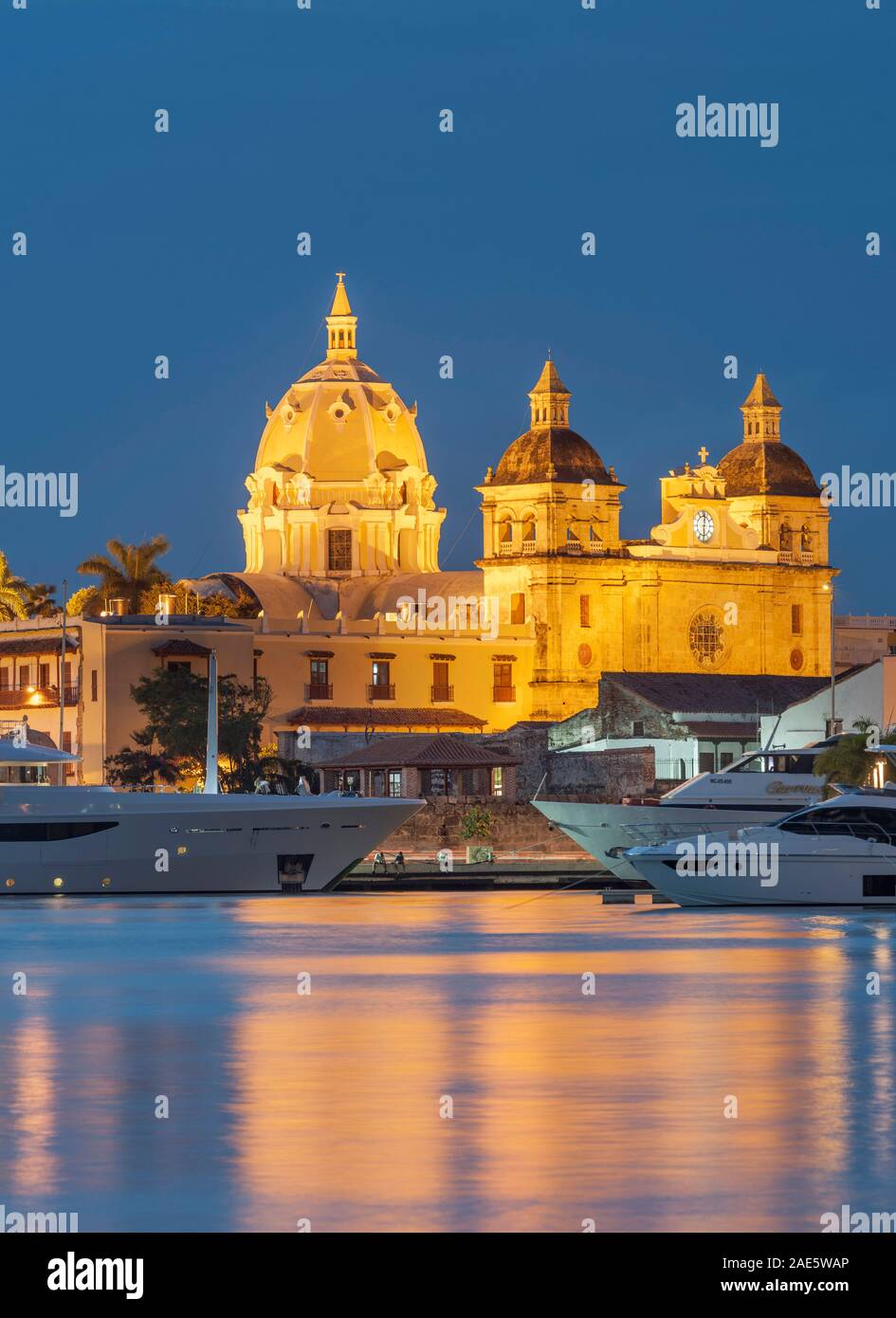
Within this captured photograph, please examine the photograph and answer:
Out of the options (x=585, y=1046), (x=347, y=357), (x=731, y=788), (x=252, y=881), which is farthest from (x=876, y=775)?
(x=347, y=357)

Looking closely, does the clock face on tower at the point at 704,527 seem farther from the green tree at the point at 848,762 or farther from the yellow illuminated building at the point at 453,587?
the green tree at the point at 848,762

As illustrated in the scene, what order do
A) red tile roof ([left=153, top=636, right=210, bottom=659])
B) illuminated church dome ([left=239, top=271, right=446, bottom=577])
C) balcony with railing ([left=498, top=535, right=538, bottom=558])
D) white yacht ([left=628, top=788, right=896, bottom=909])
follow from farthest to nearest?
illuminated church dome ([left=239, top=271, right=446, bottom=577]) → balcony with railing ([left=498, top=535, right=538, bottom=558]) → red tile roof ([left=153, top=636, right=210, bottom=659]) → white yacht ([left=628, top=788, right=896, bottom=909])

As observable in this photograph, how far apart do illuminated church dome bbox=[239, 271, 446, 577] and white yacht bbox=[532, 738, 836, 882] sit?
66.4m

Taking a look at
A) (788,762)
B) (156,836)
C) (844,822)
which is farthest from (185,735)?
(844,822)

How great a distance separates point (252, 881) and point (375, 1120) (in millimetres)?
45639

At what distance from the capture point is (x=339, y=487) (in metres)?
141

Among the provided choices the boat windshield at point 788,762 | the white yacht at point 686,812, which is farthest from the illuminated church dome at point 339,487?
the white yacht at point 686,812

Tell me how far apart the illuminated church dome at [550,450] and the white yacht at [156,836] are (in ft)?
201

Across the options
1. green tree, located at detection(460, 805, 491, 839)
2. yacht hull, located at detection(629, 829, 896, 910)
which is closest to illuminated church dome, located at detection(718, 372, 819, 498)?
green tree, located at detection(460, 805, 491, 839)

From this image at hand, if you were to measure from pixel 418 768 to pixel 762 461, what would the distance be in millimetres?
46894

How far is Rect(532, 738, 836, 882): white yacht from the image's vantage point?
67125 millimetres

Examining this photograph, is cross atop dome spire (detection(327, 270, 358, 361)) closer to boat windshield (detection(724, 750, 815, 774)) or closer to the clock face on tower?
the clock face on tower

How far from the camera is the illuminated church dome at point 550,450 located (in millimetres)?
127688

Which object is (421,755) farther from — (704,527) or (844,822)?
(844,822)
